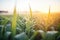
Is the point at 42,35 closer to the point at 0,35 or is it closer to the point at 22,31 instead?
the point at 22,31

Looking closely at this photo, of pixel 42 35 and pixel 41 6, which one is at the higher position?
pixel 41 6

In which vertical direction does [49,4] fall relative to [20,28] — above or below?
above

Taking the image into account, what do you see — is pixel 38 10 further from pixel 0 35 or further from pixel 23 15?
pixel 0 35

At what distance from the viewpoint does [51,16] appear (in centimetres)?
177

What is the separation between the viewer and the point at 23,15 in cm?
175

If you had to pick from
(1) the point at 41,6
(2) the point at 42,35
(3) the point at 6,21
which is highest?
(1) the point at 41,6

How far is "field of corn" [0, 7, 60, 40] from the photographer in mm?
1737

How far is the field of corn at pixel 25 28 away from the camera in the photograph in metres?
1.74

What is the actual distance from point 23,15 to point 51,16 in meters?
0.25

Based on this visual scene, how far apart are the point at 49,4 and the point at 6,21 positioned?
1.37 ft

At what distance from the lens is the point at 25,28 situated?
1.75 metres

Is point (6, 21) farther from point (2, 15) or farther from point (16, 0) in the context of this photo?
point (16, 0)

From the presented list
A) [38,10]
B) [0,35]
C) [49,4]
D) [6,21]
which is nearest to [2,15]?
[6,21]

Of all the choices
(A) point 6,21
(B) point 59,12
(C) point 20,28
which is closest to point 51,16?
(B) point 59,12
